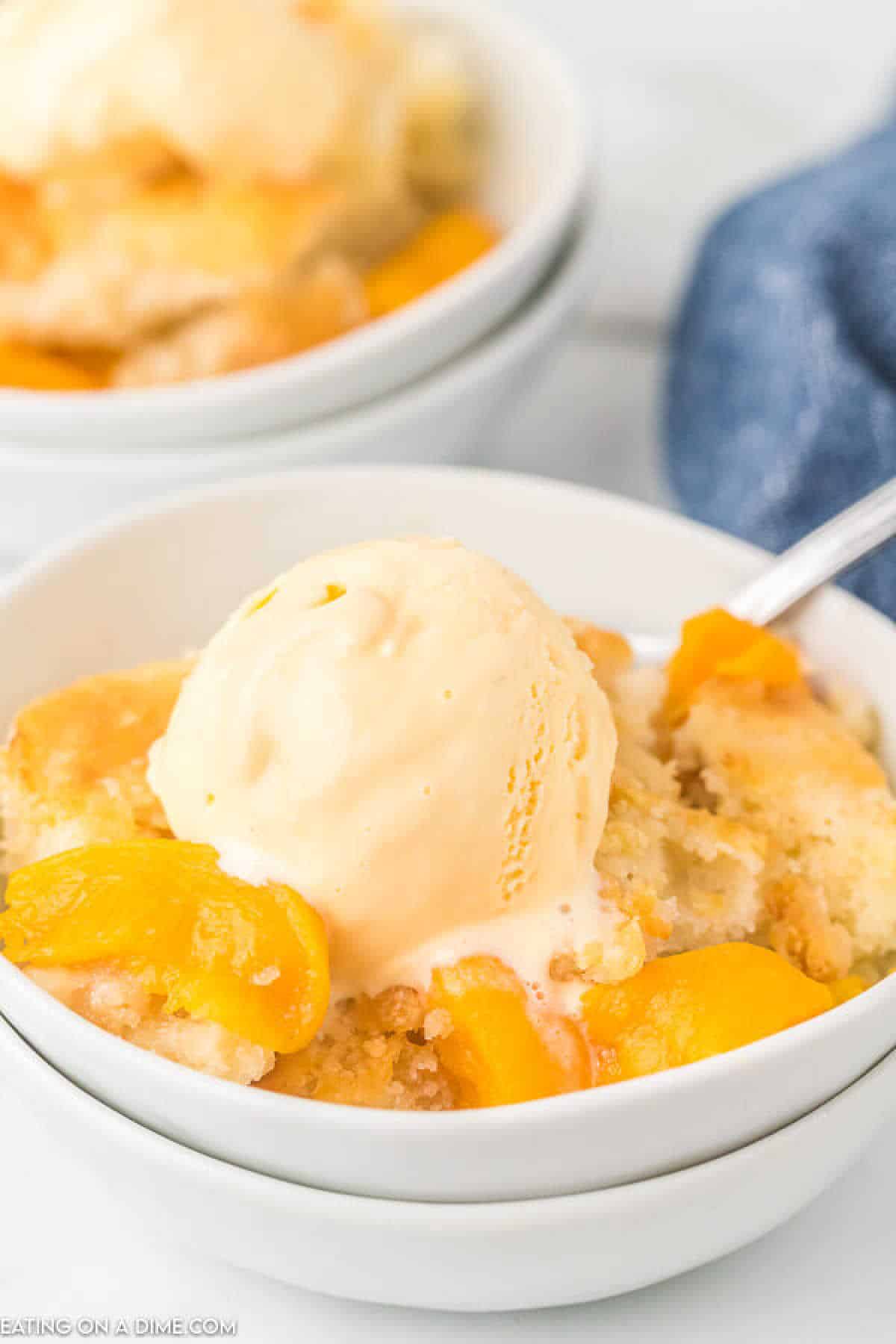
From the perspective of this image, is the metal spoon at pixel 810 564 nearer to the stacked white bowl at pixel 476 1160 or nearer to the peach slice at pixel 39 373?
the stacked white bowl at pixel 476 1160

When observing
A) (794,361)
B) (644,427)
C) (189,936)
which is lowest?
(644,427)

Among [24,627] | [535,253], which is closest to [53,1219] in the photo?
[24,627]

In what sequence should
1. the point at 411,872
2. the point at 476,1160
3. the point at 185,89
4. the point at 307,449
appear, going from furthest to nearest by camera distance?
the point at 185,89 → the point at 307,449 → the point at 411,872 → the point at 476,1160

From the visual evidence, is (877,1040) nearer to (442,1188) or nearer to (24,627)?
(442,1188)

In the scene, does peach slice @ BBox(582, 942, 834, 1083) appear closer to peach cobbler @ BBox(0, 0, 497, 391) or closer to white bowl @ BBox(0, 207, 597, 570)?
white bowl @ BBox(0, 207, 597, 570)

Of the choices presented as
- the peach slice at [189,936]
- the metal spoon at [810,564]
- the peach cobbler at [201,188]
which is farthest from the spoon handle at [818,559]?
the peach cobbler at [201,188]

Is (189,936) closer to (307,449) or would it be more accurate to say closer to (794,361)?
(307,449)

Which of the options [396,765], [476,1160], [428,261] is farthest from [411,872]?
[428,261]
